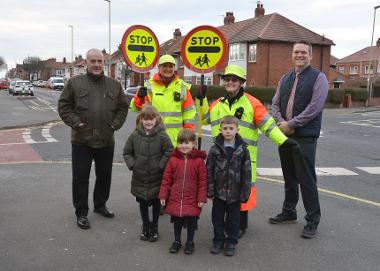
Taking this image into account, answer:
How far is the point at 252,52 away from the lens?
129ft

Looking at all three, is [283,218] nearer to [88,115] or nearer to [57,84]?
[88,115]

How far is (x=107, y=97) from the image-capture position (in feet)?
16.1

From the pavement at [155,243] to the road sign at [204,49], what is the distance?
194 cm

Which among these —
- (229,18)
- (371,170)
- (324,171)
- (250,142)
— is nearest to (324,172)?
(324,171)

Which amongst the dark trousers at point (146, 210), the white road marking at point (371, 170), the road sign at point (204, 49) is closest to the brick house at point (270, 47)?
the white road marking at point (371, 170)

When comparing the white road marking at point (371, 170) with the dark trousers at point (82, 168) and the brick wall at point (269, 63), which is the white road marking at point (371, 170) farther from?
the brick wall at point (269, 63)

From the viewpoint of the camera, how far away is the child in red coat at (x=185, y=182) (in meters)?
4.15

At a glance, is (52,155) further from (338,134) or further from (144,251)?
(338,134)

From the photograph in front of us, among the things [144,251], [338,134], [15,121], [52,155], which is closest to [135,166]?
[144,251]

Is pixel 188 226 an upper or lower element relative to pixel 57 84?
lower

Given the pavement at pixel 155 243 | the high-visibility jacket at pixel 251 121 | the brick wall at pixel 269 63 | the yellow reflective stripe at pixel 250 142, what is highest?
the brick wall at pixel 269 63

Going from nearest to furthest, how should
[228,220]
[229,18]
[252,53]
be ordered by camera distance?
[228,220] → [252,53] → [229,18]

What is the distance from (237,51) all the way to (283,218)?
37.6 metres

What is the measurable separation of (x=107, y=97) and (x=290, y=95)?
2140 millimetres
